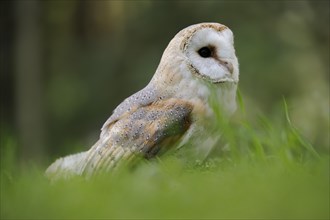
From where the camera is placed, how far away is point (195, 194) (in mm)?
2615

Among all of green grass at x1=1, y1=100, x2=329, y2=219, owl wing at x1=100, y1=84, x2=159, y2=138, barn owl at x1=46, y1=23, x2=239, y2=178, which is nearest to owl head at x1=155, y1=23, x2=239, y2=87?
barn owl at x1=46, y1=23, x2=239, y2=178

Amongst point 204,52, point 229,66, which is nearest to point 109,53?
A: point 204,52

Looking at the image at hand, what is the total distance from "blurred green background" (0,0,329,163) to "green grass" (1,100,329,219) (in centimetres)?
959

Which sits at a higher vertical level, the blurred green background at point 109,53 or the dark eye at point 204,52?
the dark eye at point 204,52

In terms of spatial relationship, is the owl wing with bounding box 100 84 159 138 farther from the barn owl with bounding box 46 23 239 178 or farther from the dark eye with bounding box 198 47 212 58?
the dark eye with bounding box 198 47 212 58

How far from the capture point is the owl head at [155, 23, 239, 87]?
4605 mm

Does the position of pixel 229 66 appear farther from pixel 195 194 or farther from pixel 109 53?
pixel 109 53

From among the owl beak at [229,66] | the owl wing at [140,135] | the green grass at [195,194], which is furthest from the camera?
the owl beak at [229,66]

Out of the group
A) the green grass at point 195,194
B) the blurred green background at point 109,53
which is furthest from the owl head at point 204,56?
the blurred green background at point 109,53

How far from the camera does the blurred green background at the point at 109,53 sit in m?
13.8

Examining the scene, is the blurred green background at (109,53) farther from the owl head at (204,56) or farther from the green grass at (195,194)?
the green grass at (195,194)

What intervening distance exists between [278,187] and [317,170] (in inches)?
17.8

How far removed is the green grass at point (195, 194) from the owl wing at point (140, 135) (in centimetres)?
88

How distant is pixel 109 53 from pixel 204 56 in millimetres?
11634
